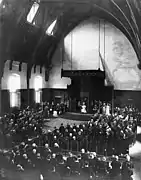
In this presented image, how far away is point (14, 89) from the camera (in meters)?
9.34

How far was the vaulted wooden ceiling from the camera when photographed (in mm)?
8594

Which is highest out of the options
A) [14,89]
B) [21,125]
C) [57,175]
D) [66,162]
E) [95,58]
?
[95,58]

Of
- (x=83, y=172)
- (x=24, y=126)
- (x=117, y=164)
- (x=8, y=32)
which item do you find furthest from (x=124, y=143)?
(x=8, y=32)

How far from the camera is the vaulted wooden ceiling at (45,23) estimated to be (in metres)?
8.59

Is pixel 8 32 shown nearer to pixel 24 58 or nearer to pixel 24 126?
pixel 24 58

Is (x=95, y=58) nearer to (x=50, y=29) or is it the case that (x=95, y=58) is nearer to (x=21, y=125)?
(x=50, y=29)

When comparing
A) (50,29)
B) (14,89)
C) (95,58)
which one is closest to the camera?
(95,58)

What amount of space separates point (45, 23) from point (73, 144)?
415 centimetres

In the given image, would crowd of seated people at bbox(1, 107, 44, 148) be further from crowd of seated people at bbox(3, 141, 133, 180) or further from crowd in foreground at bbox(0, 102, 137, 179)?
crowd of seated people at bbox(3, 141, 133, 180)

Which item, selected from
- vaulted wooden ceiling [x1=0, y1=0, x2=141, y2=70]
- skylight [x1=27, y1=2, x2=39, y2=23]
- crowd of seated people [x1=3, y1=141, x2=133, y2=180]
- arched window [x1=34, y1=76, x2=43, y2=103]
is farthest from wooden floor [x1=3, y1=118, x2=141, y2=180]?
skylight [x1=27, y1=2, x2=39, y2=23]

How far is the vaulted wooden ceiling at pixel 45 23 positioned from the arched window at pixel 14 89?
70cm

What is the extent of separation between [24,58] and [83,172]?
4.20 m

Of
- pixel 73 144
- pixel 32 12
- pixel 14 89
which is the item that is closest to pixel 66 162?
pixel 73 144

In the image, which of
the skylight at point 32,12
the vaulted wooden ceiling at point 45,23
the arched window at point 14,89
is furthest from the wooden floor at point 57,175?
the skylight at point 32,12
